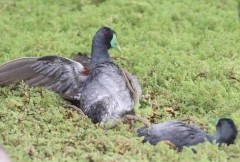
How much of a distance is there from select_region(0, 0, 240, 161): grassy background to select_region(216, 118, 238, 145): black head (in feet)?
0.48

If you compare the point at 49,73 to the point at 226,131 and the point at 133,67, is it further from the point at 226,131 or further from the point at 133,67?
the point at 226,131

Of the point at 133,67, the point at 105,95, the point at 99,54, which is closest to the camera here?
the point at 105,95

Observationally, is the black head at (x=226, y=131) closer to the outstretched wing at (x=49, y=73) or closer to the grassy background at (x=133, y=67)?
the grassy background at (x=133, y=67)

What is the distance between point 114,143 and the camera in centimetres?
630

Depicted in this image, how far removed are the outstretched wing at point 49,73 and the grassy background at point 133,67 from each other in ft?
0.54

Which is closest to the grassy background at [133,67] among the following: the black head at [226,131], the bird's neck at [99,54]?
the black head at [226,131]

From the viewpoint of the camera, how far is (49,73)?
8.23 metres

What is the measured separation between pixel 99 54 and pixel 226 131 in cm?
242

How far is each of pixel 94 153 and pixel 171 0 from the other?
596 centimetres

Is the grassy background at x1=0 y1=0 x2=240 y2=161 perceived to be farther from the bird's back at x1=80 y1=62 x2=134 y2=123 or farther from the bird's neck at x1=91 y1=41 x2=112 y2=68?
the bird's neck at x1=91 y1=41 x2=112 y2=68

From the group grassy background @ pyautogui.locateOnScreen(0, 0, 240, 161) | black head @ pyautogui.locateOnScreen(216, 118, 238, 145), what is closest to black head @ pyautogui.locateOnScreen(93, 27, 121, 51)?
grassy background @ pyautogui.locateOnScreen(0, 0, 240, 161)

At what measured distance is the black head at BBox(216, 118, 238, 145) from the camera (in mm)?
6156

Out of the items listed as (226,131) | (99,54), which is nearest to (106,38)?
(99,54)

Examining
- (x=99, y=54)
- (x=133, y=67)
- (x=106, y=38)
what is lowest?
(x=133, y=67)
